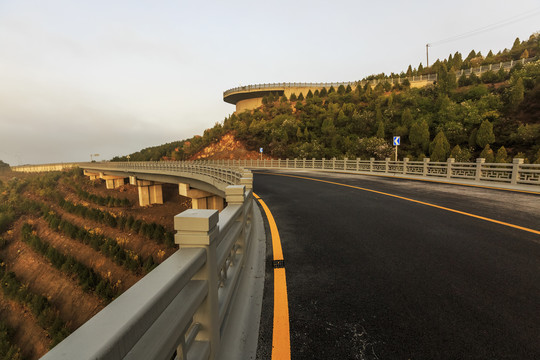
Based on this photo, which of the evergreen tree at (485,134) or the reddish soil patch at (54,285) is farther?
the evergreen tree at (485,134)

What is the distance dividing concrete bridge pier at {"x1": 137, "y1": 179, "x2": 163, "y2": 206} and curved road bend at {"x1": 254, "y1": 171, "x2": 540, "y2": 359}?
41309 millimetres

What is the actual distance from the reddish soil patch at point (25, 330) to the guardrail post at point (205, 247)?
23.5 metres

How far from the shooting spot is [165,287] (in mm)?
1310

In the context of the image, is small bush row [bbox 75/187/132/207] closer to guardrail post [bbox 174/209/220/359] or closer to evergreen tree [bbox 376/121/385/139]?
evergreen tree [bbox 376/121/385/139]

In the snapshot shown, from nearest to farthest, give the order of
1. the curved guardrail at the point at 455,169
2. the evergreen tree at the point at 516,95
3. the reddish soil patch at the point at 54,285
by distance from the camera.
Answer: the curved guardrail at the point at 455,169, the reddish soil patch at the point at 54,285, the evergreen tree at the point at 516,95

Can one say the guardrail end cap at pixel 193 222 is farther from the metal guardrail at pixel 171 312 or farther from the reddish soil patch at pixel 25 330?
the reddish soil patch at pixel 25 330

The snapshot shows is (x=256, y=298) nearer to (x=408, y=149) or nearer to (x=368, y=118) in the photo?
(x=408, y=149)

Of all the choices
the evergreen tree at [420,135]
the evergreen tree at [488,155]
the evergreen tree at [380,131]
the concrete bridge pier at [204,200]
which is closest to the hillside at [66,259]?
the concrete bridge pier at [204,200]

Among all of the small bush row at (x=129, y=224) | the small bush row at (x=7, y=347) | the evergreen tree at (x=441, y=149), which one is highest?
the evergreen tree at (x=441, y=149)

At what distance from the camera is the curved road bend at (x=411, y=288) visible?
2312 millimetres

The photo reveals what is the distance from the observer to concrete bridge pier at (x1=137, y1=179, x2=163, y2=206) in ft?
137

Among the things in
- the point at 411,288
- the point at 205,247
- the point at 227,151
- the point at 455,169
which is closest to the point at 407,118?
the point at 455,169

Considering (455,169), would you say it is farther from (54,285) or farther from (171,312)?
(54,285)

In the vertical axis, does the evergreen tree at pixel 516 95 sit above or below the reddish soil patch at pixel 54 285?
above
